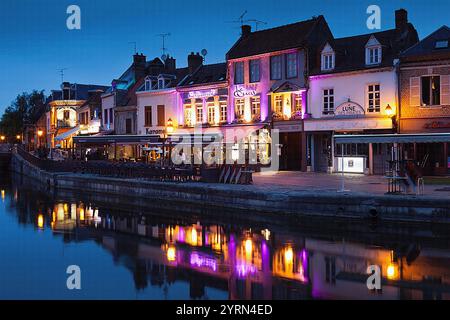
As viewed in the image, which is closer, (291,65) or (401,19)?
(401,19)

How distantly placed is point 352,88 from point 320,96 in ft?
6.63

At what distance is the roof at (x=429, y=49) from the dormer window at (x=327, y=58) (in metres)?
4.37

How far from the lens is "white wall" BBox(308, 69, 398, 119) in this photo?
27.1 meters

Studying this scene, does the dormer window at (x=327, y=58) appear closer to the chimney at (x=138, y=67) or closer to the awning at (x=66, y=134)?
the chimney at (x=138, y=67)

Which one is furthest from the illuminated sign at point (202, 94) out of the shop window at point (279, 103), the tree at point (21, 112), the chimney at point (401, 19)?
the tree at point (21, 112)

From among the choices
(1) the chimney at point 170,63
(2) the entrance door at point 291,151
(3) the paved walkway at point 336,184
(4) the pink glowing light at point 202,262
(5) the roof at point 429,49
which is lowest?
(4) the pink glowing light at point 202,262

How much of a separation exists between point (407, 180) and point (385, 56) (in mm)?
11351

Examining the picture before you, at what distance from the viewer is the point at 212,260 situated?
14141mm

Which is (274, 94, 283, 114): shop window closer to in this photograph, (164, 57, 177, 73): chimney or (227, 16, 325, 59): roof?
(227, 16, 325, 59): roof

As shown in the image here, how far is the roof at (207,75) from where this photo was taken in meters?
36.3

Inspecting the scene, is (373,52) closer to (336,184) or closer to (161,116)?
(336,184)

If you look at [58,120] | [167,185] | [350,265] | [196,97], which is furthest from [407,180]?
[58,120]

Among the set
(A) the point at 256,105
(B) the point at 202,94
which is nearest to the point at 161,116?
(B) the point at 202,94

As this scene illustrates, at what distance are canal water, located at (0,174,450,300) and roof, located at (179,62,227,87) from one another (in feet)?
55.3
